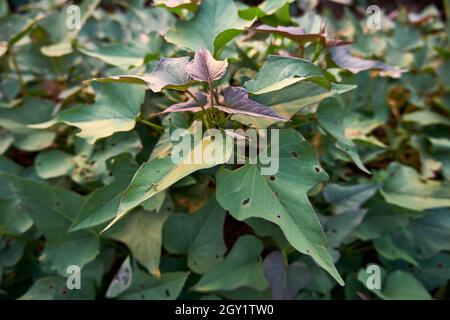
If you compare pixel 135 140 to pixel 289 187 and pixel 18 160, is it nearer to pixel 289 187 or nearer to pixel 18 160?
pixel 289 187

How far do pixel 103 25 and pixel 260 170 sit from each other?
1043mm

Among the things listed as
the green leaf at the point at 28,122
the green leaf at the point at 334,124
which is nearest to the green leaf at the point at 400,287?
the green leaf at the point at 334,124

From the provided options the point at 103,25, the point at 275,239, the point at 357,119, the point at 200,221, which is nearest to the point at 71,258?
the point at 200,221

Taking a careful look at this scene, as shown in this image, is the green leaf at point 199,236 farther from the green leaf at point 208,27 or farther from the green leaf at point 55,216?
the green leaf at point 208,27

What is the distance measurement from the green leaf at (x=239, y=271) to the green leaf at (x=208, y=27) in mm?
382

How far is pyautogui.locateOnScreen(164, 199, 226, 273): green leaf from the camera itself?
1.01 meters

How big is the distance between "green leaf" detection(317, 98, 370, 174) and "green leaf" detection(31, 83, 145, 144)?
34 centimetres

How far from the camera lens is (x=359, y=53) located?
1517 mm

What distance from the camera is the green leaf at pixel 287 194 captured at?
74cm

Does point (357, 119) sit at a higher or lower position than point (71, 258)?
higher

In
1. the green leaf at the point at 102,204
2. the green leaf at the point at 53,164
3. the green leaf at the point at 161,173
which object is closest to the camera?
the green leaf at the point at 161,173

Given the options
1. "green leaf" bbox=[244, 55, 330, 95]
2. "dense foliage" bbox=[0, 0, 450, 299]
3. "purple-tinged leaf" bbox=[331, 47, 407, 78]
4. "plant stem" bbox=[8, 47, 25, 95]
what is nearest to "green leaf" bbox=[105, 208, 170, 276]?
"dense foliage" bbox=[0, 0, 450, 299]

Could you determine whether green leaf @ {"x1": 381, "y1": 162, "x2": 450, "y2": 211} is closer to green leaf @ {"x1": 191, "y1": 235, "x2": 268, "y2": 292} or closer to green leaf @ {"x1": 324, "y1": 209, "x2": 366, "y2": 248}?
green leaf @ {"x1": 324, "y1": 209, "x2": 366, "y2": 248}

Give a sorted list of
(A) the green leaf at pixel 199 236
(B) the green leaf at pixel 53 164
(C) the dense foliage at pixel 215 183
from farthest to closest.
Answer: (B) the green leaf at pixel 53 164 → (A) the green leaf at pixel 199 236 → (C) the dense foliage at pixel 215 183
